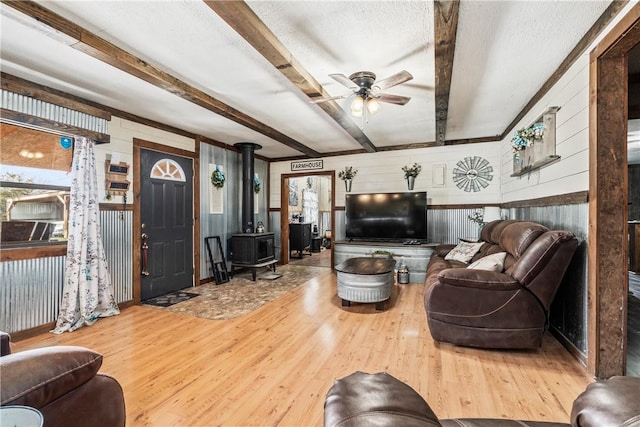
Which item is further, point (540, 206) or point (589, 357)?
point (540, 206)

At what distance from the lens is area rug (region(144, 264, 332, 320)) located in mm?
3582

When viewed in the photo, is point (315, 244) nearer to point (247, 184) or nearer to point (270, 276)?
point (270, 276)

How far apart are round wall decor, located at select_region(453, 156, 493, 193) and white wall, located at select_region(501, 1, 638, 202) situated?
1768 millimetres

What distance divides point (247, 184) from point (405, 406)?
5.15 m

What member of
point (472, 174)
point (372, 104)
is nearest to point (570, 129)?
point (372, 104)

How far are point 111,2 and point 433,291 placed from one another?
3.09m

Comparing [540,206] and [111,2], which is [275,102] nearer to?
[111,2]

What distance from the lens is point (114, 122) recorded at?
12.1 ft

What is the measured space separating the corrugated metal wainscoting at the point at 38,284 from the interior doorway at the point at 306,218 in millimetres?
3546

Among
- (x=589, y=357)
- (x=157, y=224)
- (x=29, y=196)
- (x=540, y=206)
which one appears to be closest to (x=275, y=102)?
(x=157, y=224)

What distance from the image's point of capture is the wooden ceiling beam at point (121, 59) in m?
1.90

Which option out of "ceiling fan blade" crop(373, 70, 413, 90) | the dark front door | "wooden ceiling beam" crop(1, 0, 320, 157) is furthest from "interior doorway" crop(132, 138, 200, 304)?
"ceiling fan blade" crop(373, 70, 413, 90)

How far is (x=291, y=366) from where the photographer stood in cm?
232

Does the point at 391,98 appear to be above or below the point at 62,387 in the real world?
above
